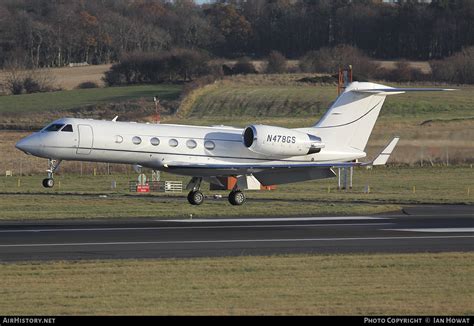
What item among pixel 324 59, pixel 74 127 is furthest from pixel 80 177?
pixel 324 59

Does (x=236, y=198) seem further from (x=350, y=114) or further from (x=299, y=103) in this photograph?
(x=299, y=103)

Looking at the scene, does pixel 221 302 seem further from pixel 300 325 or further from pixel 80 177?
pixel 80 177

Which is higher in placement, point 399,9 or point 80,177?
point 399,9

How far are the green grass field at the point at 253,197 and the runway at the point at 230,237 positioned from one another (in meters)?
2.37

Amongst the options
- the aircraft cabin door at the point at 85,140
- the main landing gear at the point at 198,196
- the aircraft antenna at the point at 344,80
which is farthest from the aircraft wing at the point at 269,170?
the aircraft antenna at the point at 344,80

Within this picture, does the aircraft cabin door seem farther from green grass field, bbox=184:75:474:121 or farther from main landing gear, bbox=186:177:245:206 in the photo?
green grass field, bbox=184:75:474:121

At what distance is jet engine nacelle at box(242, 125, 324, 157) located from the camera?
112 ft

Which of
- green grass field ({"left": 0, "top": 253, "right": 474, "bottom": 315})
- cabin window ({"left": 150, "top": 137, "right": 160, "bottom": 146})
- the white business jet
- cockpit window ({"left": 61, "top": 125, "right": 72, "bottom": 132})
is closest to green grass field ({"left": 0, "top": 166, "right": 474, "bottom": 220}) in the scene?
the white business jet

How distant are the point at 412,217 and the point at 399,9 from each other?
96629 millimetres

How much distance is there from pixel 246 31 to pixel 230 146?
10022cm

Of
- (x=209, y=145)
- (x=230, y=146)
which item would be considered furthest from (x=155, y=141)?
(x=230, y=146)

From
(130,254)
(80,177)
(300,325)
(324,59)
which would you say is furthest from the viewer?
(324,59)

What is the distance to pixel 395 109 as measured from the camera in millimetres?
82312

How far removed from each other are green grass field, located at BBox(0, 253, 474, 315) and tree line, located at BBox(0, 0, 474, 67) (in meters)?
97.7
